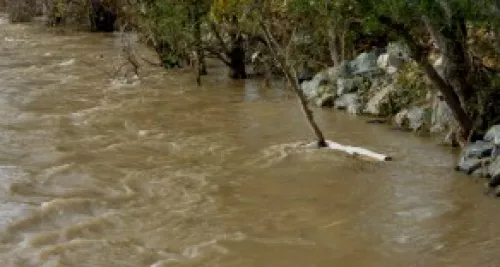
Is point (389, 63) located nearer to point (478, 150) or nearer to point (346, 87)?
point (346, 87)

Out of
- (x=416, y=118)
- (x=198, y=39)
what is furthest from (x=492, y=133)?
(x=198, y=39)

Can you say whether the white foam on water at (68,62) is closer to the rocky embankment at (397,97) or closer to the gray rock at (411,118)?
the rocky embankment at (397,97)

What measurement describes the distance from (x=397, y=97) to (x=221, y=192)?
16.8ft

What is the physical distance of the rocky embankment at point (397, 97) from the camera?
9.59 m

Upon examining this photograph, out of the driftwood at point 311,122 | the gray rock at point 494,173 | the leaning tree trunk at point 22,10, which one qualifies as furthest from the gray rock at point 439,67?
the leaning tree trunk at point 22,10

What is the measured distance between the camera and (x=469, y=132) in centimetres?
1030

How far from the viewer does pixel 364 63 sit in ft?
48.5

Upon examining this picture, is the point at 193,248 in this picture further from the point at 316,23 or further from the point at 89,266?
the point at 316,23

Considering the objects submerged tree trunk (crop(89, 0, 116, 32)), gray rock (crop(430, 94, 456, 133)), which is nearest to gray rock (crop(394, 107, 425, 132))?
gray rock (crop(430, 94, 456, 133))

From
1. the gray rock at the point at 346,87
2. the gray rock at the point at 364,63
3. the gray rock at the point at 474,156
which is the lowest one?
the gray rock at the point at 474,156

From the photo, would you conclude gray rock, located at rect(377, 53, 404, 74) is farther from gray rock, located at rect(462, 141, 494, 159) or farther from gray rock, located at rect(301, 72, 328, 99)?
gray rock, located at rect(462, 141, 494, 159)

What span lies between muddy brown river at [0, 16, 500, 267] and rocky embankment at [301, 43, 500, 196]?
0.34m

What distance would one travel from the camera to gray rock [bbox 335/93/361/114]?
1351 centimetres

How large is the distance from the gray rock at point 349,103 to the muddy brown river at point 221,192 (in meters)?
0.25
